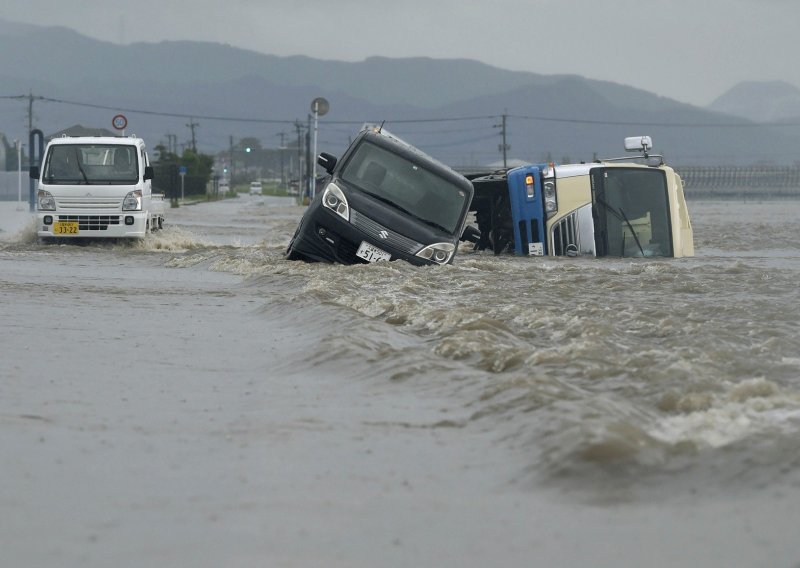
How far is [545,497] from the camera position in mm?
4539

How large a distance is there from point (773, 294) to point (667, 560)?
982 centimetres

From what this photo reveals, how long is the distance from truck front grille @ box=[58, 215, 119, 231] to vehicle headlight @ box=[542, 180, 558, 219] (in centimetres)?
717

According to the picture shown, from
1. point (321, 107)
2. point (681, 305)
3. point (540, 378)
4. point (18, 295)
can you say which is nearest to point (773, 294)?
point (681, 305)

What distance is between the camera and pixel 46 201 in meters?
20.7

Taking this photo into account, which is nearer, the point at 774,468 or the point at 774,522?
the point at 774,522

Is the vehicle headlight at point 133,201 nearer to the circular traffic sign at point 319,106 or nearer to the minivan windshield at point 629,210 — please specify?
the minivan windshield at point 629,210

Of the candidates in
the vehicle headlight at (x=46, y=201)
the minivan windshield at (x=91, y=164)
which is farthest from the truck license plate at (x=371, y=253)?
the vehicle headlight at (x=46, y=201)

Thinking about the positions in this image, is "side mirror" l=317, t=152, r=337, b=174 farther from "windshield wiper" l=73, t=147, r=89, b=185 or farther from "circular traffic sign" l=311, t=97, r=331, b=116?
"circular traffic sign" l=311, t=97, r=331, b=116

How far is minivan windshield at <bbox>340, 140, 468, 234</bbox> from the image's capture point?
50.9 feet

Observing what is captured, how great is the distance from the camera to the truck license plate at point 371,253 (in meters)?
15.0

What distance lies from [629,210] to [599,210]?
0.48 meters

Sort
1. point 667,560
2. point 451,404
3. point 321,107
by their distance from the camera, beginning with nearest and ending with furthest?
point 667,560
point 451,404
point 321,107

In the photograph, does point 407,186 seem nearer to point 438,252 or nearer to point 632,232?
point 438,252

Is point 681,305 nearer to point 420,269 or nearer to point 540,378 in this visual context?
point 420,269
